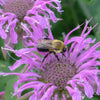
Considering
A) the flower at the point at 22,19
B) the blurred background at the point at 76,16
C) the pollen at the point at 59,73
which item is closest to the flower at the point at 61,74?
the pollen at the point at 59,73

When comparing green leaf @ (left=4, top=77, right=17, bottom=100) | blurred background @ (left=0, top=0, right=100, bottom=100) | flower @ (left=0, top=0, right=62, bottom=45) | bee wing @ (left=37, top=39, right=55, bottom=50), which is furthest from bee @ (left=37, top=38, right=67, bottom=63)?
blurred background @ (left=0, top=0, right=100, bottom=100)

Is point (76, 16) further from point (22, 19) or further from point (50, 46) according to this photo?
point (50, 46)

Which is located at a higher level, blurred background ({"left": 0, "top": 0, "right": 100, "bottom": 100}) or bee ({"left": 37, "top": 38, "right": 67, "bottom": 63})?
blurred background ({"left": 0, "top": 0, "right": 100, "bottom": 100})

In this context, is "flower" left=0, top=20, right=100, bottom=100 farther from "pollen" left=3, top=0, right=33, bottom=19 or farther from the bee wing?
"pollen" left=3, top=0, right=33, bottom=19

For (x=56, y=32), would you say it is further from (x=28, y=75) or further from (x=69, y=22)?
(x=28, y=75)

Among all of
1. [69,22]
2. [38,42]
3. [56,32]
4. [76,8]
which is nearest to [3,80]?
[38,42]

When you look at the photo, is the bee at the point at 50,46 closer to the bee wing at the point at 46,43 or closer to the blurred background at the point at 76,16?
the bee wing at the point at 46,43

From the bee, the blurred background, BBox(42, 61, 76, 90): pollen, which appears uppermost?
the blurred background
